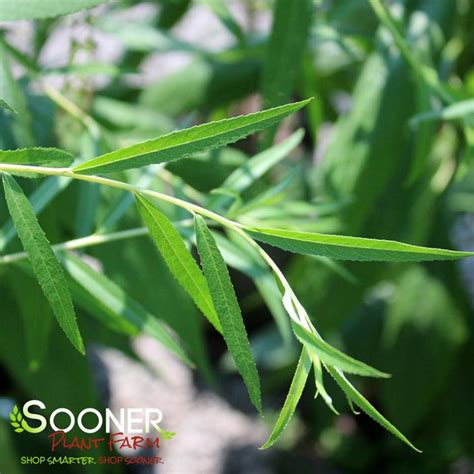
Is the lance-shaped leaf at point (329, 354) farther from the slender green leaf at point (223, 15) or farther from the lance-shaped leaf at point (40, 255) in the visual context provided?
the slender green leaf at point (223, 15)

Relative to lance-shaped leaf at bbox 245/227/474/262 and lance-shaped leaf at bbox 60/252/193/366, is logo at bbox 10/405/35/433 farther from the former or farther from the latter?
lance-shaped leaf at bbox 245/227/474/262

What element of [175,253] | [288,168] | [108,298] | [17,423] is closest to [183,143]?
[175,253]

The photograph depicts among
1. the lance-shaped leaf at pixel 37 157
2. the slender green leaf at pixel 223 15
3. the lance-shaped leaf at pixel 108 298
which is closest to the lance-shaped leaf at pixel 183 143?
the lance-shaped leaf at pixel 37 157

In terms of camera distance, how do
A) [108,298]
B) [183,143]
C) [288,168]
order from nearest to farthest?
[183,143] → [108,298] → [288,168]

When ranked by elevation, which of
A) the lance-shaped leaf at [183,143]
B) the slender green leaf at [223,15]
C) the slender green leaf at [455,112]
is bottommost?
the slender green leaf at [455,112]

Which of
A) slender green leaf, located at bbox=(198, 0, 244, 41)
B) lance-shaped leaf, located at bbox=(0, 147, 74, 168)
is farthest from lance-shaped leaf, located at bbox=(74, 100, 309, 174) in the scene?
slender green leaf, located at bbox=(198, 0, 244, 41)

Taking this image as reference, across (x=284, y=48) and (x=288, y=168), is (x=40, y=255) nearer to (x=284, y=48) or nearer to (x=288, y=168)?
(x=284, y=48)
